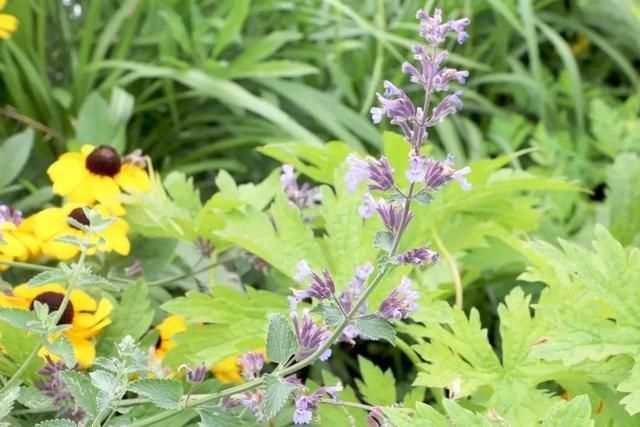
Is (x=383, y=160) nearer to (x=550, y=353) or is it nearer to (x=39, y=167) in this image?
(x=550, y=353)

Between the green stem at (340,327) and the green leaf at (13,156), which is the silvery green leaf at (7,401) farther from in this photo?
the green leaf at (13,156)

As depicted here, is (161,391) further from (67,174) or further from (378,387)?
(67,174)

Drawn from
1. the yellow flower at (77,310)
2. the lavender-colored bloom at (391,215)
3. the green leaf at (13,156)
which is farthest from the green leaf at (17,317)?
the green leaf at (13,156)

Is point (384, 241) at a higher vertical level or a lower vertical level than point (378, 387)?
higher

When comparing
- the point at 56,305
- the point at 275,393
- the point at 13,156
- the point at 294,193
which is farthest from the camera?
A: the point at 13,156

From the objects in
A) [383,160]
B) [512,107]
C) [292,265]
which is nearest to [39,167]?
[292,265]

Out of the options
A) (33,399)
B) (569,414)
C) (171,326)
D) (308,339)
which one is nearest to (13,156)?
(171,326)

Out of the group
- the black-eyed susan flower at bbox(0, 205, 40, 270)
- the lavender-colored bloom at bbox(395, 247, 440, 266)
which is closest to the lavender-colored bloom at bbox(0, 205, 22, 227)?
the black-eyed susan flower at bbox(0, 205, 40, 270)
